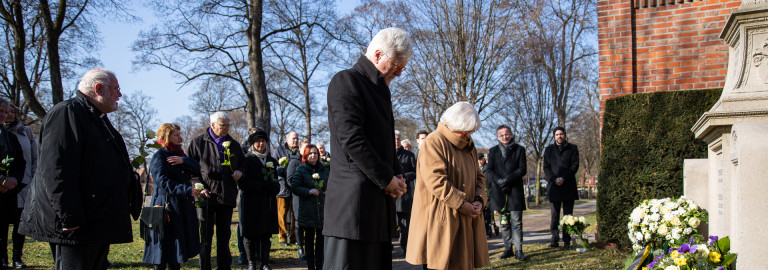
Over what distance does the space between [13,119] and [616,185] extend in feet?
26.7

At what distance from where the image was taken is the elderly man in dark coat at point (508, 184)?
27.6ft

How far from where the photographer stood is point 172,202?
594 centimetres

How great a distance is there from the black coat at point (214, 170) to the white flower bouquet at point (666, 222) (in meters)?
4.54

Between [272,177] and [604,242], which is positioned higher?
[272,177]

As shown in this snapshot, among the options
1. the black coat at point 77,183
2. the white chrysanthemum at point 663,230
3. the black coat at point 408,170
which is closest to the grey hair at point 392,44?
the black coat at point 77,183

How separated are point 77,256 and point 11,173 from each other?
13.7 feet

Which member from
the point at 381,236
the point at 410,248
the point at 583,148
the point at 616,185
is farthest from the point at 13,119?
the point at 583,148

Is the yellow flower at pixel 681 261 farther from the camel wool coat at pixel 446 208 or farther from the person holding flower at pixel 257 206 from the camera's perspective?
the person holding flower at pixel 257 206

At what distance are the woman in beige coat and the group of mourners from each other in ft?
0.03

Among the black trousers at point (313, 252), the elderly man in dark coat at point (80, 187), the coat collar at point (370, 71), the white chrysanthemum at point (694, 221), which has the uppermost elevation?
the coat collar at point (370, 71)

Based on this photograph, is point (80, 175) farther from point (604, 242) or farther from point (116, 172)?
point (604, 242)

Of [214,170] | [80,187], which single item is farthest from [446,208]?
[214,170]

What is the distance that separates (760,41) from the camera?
439cm

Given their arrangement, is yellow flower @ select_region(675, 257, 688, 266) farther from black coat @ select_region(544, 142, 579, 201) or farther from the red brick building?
the red brick building
